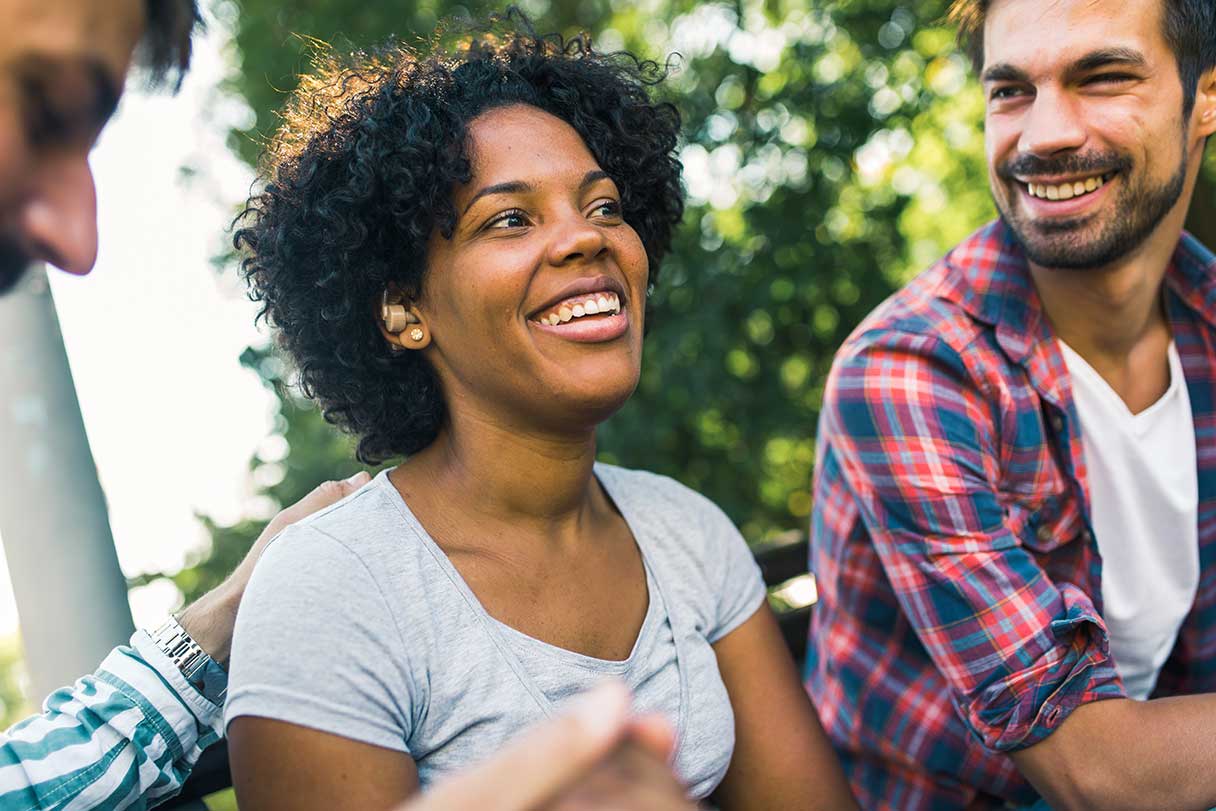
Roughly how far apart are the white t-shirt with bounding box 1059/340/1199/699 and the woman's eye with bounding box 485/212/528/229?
1.31m

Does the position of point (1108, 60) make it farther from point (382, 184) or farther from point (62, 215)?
point (62, 215)

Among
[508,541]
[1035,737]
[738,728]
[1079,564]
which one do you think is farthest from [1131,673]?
[508,541]

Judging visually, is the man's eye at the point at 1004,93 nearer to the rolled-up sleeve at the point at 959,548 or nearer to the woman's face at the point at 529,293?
the rolled-up sleeve at the point at 959,548

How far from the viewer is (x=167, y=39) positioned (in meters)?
1.23

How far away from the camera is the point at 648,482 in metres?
2.56

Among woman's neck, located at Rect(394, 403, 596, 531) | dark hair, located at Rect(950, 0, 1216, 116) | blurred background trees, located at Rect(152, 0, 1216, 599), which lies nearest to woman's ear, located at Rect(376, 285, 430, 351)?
woman's neck, located at Rect(394, 403, 596, 531)

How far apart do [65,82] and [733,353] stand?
301 centimetres

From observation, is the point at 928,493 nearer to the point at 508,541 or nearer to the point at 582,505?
the point at 582,505

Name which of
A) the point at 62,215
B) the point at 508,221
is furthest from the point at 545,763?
the point at 508,221

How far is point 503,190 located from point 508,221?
56mm

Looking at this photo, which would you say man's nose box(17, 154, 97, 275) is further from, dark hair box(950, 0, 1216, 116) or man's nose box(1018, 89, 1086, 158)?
dark hair box(950, 0, 1216, 116)

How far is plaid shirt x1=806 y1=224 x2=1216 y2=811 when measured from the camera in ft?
7.57

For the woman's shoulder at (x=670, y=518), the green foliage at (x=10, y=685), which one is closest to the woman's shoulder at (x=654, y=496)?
the woman's shoulder at (x=670, y=518)

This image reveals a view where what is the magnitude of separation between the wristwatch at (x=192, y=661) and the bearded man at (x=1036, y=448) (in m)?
1.33
